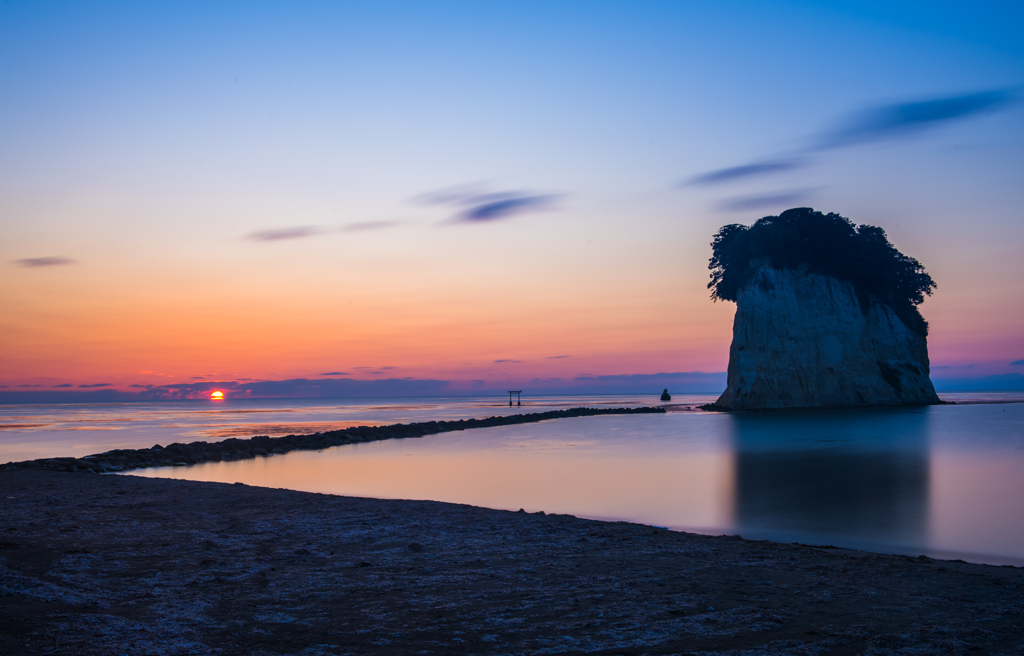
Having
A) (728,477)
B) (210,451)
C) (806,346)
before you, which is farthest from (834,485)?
(806,346)

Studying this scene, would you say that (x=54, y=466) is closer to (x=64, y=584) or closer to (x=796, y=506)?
(x=64, y=584)

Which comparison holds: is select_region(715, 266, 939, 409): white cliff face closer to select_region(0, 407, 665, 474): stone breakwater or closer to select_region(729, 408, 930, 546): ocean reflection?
select_region(729, 408, 930, 546): ocean reflection

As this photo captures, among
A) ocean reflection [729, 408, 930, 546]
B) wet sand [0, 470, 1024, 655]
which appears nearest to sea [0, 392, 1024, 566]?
ocean reflection [729, 408, 930, 546]

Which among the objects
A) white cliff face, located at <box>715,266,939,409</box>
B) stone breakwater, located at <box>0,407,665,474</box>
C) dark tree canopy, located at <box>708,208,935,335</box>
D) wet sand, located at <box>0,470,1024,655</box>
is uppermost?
dark tree canopy, located at <box>708,208,935,335</box>

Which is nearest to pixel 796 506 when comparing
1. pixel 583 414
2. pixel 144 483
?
pixel 144 483

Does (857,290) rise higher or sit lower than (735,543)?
higher

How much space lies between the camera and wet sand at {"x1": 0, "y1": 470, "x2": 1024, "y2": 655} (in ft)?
14.4

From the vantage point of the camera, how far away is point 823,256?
52.8 metres

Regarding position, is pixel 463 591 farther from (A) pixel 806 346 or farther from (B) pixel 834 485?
(A) pixel 806 346

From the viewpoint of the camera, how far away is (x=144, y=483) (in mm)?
13141

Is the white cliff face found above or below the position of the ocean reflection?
above

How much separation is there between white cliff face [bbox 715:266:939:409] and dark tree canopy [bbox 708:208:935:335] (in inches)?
49.9

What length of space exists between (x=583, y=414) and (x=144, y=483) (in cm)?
4501

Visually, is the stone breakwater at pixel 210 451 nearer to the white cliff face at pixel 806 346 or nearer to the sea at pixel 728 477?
the sea at pixel 728 477
